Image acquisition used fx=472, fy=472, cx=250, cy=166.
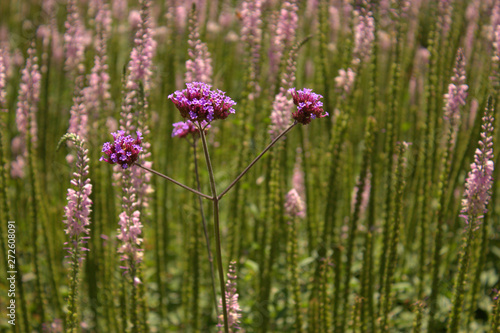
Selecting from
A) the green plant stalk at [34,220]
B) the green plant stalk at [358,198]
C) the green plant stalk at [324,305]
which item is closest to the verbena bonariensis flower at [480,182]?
the green plant stalk at [358,198]

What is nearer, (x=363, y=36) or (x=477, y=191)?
(x=477, y=191)

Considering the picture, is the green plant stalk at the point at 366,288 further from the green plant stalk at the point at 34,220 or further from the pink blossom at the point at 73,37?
the pink blossom at the point at 73,37

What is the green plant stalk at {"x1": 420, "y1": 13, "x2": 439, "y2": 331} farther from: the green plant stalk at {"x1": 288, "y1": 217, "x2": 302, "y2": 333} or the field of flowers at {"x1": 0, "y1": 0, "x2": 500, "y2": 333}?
the green plant stalk at {"x1": 288, "y1": 217, "x2": 302, "y2": 333}

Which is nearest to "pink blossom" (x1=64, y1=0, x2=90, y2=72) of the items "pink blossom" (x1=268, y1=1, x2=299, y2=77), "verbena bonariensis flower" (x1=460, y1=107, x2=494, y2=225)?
"pink blossom" (x1=268, y1=1, x2=299, y2=77)

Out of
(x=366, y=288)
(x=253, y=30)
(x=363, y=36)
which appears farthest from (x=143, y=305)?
(x=363, y=36)

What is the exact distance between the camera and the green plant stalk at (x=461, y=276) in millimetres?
1866

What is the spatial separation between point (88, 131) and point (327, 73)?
1.42 metres

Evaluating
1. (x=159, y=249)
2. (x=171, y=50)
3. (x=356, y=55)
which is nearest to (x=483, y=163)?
(x=356, y=55)

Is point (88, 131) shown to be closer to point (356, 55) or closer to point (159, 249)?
point (159, 249)

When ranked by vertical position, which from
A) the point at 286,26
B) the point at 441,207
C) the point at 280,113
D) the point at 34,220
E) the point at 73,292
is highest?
the point at 286,26

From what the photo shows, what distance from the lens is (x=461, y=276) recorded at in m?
1.91

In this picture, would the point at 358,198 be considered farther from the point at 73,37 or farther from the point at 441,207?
the point at 73,37

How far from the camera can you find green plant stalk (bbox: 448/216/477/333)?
187 cm

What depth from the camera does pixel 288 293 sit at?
10.1 feet
